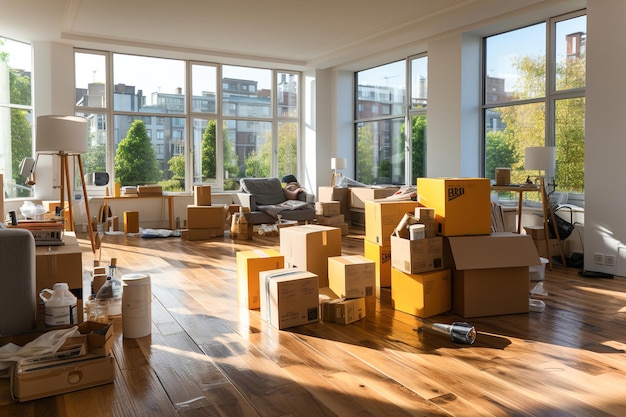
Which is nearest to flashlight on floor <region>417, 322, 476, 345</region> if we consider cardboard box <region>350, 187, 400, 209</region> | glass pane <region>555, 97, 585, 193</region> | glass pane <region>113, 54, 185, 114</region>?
glass pane <region>555, 97, 585, 193</region>

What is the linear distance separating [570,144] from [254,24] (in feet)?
14.9

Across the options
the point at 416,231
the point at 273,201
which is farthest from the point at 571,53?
the point at 273,201

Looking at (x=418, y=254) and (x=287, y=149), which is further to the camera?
(x=287, y=149)

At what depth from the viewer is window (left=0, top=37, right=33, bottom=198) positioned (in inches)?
326

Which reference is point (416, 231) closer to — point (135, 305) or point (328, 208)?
point (135, 305)

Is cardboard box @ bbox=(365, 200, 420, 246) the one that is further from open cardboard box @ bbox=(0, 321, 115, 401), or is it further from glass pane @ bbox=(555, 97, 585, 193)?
glass pane @ bbox=(555, 97, 585, 193)

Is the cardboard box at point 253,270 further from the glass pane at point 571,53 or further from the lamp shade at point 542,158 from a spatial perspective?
the glass pane at point 571,53

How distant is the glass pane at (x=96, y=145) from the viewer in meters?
9.14

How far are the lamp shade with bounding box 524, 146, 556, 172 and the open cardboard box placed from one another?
4.64m

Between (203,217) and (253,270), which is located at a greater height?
(203,217)

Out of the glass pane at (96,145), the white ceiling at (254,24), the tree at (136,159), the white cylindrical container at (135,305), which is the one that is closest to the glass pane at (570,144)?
the white ceiling at (254,24)

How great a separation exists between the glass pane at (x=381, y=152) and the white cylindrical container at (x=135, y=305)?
267 inches

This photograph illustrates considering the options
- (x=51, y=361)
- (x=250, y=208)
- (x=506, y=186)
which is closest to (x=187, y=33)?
(x=250, y=208)

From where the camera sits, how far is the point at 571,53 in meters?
6.44
